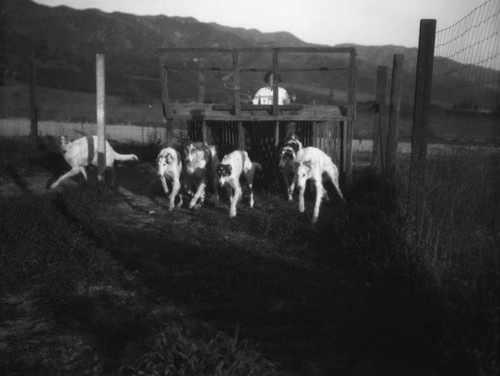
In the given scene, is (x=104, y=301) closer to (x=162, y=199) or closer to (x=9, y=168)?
(x=162, y=199)

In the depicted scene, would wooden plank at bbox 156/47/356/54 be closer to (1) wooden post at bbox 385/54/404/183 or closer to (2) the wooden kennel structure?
(2) the wooden kennel structure

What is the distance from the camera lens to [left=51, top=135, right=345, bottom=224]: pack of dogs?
8.29 m

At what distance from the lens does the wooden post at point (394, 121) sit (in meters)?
8.15

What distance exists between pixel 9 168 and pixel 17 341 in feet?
27.6

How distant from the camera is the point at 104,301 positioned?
184 inches

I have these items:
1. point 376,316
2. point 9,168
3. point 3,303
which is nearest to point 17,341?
point 3,303

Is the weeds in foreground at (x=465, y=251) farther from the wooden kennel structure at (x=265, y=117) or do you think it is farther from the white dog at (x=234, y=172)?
the white dog at (x=234, y=172)

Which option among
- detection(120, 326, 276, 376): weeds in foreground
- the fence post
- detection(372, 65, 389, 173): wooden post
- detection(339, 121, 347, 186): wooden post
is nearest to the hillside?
detection(372, 65, 389, 173): wooden post

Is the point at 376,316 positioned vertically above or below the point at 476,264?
below

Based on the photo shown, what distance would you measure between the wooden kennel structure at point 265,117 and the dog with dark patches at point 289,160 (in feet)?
1.49

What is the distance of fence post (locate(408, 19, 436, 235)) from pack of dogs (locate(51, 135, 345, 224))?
2.47m

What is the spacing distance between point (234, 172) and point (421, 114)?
402cm

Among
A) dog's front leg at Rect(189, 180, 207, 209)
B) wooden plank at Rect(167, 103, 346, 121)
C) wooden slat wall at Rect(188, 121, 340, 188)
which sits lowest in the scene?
dog's front leg at Rect(189, 180, 207, 209)

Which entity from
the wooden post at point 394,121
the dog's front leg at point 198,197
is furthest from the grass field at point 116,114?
the dog's front leg at point 198,197
